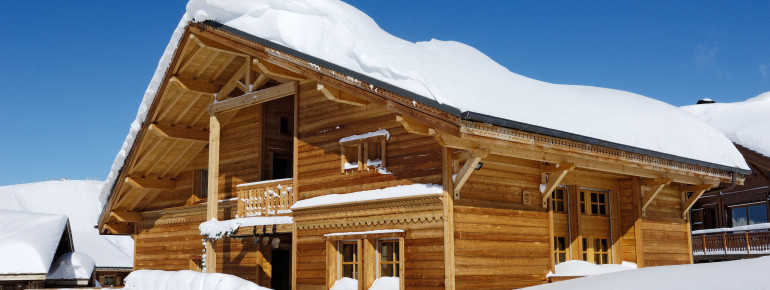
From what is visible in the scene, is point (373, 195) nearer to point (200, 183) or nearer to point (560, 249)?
point (560, 249)

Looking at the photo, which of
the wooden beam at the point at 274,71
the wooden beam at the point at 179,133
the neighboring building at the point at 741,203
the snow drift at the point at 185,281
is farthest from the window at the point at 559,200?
the neighboring building at the point at 741,203

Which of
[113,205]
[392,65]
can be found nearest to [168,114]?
[113,205]

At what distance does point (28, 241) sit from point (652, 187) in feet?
73.3

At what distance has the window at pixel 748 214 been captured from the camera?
113 ft

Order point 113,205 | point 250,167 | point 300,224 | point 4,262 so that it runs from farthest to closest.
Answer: point 4,262 → point 113,205 → point 250,167 → point 300,224

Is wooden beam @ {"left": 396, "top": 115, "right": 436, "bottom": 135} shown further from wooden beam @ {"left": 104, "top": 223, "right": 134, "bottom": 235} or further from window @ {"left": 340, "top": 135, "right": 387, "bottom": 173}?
wooden beam @ {"left": 104, "top": 223, "right": 134, "bottom": 235}

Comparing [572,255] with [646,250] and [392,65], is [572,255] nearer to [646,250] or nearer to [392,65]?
[646,250]

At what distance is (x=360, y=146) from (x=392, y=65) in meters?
2.60

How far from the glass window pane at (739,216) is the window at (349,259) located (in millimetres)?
25758

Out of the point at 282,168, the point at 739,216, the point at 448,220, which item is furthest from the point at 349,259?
the point at 739,216

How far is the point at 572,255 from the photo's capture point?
17656mm

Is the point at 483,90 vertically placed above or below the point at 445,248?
above

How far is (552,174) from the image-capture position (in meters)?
15.7

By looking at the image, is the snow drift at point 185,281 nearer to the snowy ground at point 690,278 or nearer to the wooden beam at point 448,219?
the wooden beam at point 448,219
